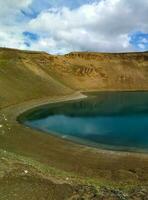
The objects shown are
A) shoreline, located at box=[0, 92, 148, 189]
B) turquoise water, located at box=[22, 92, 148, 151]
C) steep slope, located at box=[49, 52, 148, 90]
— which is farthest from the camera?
steep slope, located at box=[49, 52, 148, 90]

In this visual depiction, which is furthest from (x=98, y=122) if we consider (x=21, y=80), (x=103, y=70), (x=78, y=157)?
(x=103, y=70)

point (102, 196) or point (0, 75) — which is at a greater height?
point (0, 75)

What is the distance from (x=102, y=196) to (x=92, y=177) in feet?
23.2

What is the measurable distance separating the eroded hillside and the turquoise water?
896 centimetres

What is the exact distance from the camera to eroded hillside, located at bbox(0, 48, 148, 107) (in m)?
75.7

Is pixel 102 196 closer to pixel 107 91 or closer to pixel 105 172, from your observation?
pixel 105 172

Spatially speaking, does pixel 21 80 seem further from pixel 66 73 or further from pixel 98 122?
pixel 66 73

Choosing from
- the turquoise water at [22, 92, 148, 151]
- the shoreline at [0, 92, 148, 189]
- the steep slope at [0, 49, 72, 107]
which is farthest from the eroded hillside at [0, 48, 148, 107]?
the shoreline at [0, 92, 148, 189]

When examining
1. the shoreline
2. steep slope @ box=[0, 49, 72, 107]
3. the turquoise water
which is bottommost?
the turquoise water

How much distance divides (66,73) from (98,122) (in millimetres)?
Result: 60123

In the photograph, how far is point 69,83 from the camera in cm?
10300

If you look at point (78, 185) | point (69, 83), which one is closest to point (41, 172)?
point (78, 185)

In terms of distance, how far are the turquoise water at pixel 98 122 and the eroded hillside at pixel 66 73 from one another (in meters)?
8.96

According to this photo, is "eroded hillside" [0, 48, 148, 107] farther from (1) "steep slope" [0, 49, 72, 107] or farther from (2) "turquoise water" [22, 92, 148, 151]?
(2) "turquoise water" [22, 92, 148, 151]
